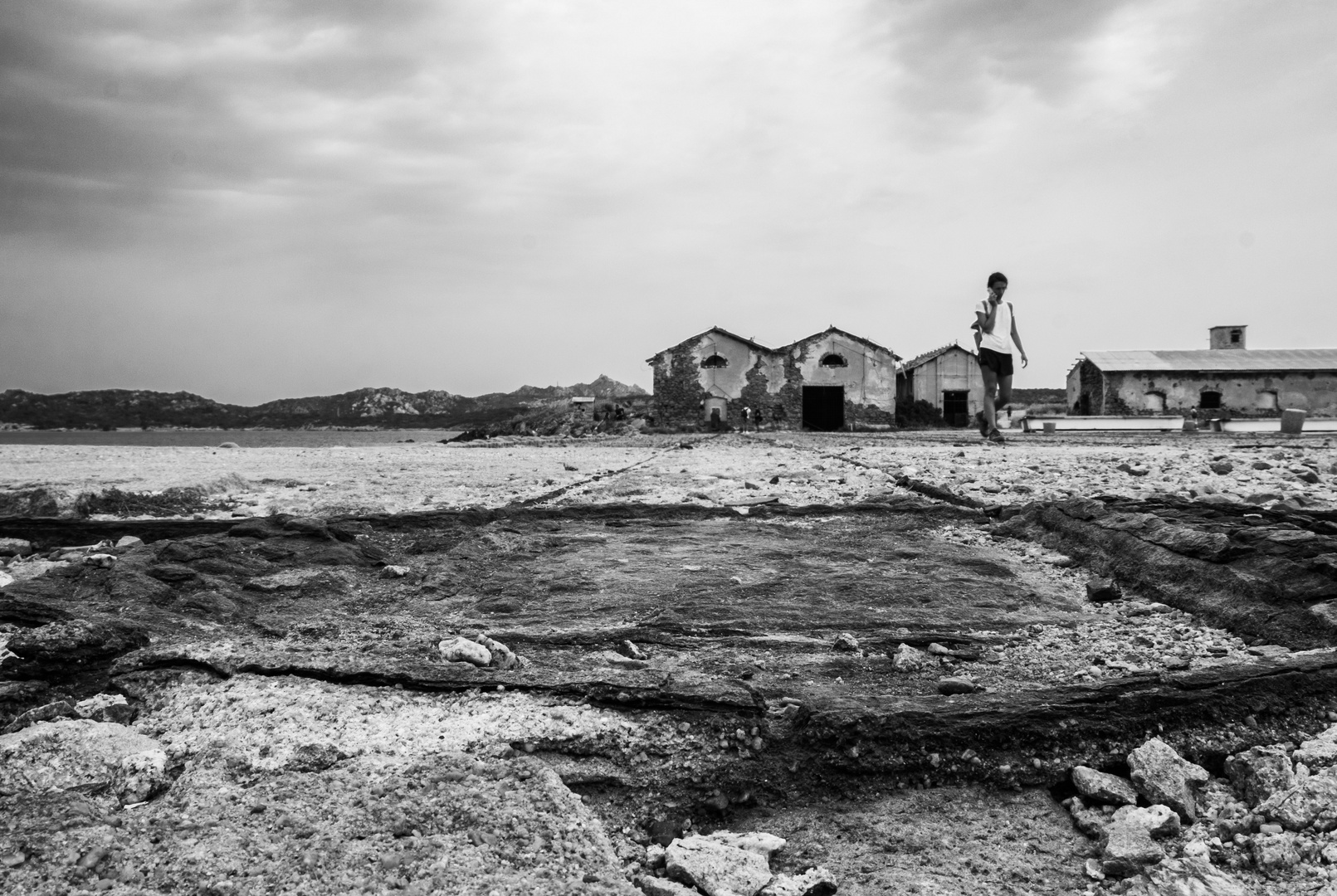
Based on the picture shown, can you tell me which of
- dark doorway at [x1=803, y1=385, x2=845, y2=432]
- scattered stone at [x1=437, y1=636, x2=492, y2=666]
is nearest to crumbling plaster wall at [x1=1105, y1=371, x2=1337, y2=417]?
dark doorway at [x1=803, y1=385, x2=845, y2=432]

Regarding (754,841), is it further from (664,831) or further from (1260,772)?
(1260,772)

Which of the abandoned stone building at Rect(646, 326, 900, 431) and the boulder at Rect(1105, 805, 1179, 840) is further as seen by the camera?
the abandoned stone building at Rect(646, 326, 900, 431)

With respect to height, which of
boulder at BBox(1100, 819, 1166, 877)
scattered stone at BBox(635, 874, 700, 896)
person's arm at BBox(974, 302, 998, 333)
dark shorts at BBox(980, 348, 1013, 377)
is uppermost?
person's arm at BBox(974, 302, 998, 333)

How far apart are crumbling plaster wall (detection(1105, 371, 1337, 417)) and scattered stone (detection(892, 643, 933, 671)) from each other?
3685cm

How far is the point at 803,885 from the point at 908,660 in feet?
3.59

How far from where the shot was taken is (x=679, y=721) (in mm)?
1950

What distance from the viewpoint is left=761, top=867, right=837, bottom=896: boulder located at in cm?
144

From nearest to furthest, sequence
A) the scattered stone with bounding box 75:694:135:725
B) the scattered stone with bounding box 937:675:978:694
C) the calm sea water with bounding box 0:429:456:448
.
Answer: the scattered stone with bounding box 75:694:135:725 → the scattered stone with bounding box 937:675:978:694 → the calm sea water with bounding box 0:429:456:448

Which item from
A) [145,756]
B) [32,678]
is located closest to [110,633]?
[32,678]

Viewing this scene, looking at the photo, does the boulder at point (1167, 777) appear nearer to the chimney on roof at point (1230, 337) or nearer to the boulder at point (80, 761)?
the boulder at point (80, 761)

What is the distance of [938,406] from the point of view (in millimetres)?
35531

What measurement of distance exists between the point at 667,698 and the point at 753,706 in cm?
21

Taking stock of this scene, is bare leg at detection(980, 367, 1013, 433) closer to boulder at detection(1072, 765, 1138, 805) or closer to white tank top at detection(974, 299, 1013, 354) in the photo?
white tank top at detection(974, 299, 1013, 354)

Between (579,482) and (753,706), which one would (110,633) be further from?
(579,482)
